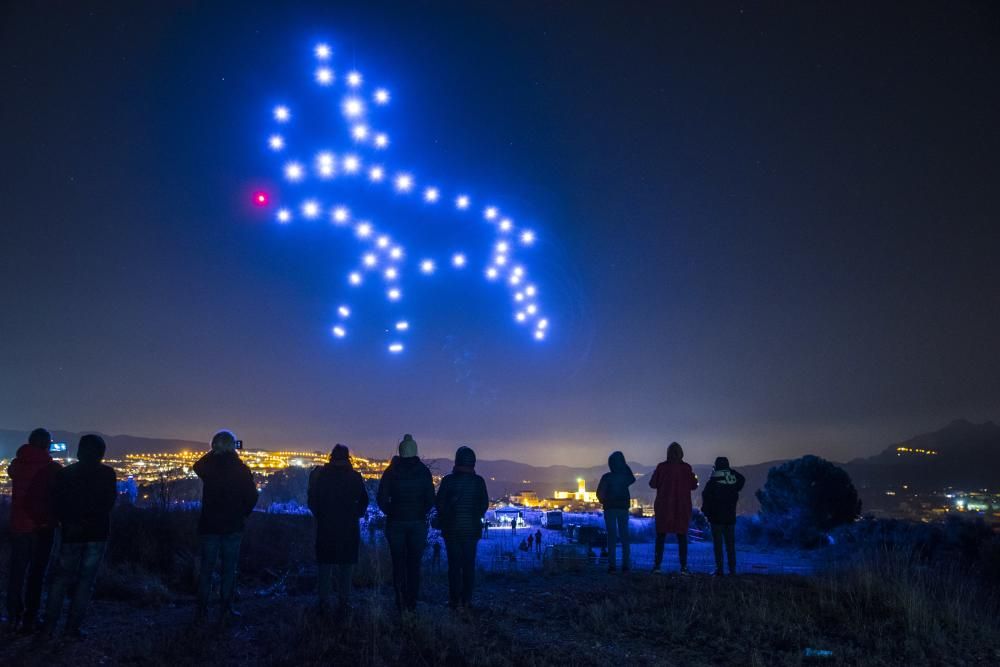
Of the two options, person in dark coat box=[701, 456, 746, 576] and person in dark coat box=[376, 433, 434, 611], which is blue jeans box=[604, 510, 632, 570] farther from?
person in dark coat box=[376, 433, 434, 611]

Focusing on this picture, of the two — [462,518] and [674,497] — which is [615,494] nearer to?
[674,497]

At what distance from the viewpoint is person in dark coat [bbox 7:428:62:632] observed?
20.5 feet

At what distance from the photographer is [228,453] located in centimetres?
677

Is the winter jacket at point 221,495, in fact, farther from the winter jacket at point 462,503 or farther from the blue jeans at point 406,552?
the winter jacket at point 462,503

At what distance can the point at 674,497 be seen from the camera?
382 inches

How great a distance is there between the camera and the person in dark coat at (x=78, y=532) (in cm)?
583

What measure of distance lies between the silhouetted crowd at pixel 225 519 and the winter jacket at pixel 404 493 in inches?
0.5

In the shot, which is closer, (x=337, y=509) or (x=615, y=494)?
(x=337, y=509)

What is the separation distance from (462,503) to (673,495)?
387 cm

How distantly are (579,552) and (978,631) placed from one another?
8.24 m

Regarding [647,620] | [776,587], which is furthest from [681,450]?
[647,620]

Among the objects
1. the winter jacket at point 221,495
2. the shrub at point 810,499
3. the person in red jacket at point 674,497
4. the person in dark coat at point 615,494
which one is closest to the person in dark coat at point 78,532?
the winter jacket at point 221,495

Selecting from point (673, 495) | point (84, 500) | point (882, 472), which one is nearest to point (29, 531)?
point (84, 500)

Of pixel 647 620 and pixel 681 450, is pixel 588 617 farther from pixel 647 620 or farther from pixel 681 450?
pixel 681 450
